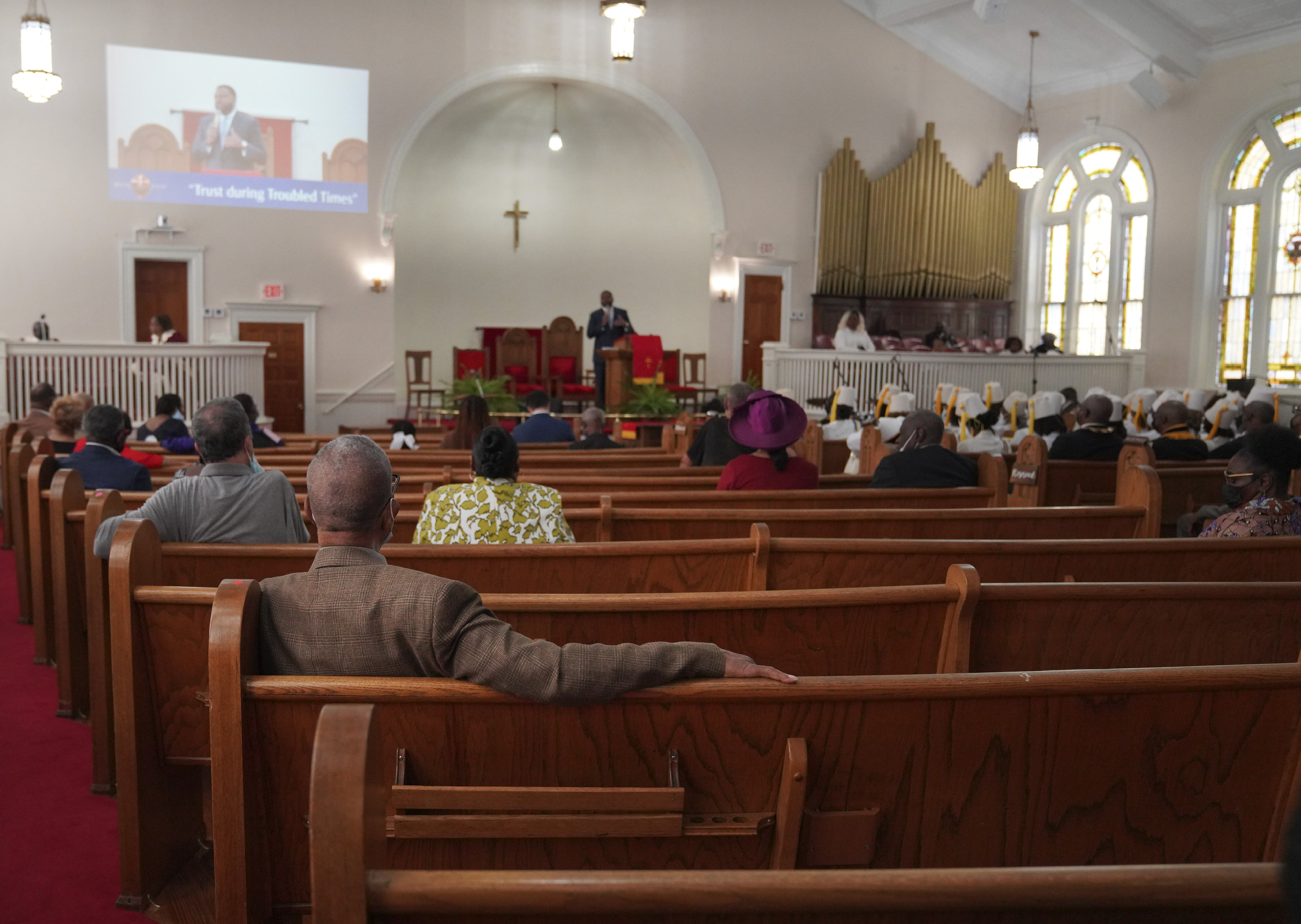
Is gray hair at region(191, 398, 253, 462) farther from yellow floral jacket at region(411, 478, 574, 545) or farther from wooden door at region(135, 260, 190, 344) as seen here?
wooden door at region(135, 260, 190, 344)

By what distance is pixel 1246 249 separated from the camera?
461 inches

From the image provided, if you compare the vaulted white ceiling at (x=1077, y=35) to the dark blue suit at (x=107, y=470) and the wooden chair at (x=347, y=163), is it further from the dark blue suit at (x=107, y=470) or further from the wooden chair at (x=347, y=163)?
the dark blue suit at (x=107, y=470)

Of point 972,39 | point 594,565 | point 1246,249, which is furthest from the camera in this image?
point 972,39

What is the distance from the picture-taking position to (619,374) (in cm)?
1099

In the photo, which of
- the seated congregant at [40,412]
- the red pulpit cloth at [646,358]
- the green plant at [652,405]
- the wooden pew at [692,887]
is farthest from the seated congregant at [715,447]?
the red pulpit cloth at [646,358]

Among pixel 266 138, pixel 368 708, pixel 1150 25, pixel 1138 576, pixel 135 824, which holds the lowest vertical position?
pixel 135 824

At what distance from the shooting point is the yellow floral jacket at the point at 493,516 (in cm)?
293

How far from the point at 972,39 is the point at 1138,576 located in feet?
39.3

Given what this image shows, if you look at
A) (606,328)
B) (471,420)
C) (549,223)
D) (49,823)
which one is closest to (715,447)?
(471,420)

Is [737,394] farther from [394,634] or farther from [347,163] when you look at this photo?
[347,163]

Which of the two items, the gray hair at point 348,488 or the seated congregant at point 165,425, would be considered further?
the seated congregant at point 165,425

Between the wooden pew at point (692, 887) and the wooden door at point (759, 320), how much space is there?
1218 centimetres

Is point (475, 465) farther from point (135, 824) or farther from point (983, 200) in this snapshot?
point (983, 200)

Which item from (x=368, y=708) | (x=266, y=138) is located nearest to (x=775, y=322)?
(x=266, y=138)
